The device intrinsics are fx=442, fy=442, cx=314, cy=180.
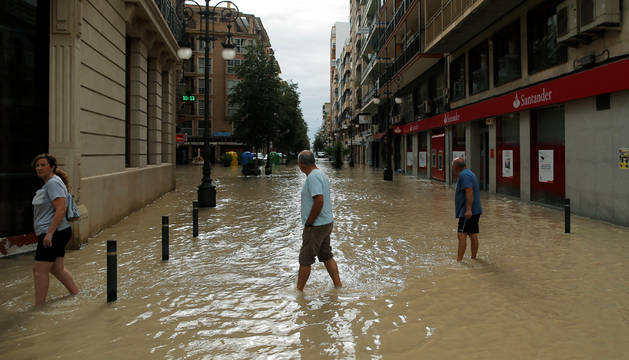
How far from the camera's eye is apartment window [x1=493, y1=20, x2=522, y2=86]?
15516 millimetres

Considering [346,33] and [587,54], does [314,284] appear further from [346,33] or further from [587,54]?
[346,33]

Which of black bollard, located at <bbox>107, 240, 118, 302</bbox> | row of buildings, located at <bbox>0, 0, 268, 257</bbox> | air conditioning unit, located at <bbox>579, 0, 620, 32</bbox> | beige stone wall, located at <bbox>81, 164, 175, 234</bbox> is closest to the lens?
black bollard, located at <bbox>107, 240, 118, 302</bbox>

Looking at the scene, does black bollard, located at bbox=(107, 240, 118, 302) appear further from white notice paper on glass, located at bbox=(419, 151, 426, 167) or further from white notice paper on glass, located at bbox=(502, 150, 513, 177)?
white notice paper on glass, located at bbox=(419, 151, 426, 167)

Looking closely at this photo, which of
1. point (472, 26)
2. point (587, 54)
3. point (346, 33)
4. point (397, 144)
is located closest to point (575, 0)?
point (587, 54)

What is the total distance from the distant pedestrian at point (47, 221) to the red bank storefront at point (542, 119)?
10.6m

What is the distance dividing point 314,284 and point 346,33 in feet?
337

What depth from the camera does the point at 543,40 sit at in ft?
44.8

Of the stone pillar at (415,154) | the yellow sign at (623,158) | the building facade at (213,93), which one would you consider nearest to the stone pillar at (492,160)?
the yellow sign at (623,158)

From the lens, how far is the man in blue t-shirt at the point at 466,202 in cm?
643

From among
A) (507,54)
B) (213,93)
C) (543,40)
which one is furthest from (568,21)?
(213,93)

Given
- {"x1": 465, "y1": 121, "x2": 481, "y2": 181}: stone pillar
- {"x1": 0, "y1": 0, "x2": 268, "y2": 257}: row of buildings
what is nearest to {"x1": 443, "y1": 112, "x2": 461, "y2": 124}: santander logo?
{"x1": 465, "y1": 121, "x2": 481, "y2": 181}: stone pillar

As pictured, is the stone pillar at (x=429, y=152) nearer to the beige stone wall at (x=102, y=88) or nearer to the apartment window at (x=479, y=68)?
the apartment window at (x=479, y=68)

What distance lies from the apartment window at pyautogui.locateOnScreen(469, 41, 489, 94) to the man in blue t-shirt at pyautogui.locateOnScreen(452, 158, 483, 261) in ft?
42.4

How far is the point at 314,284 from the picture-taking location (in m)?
5.69
